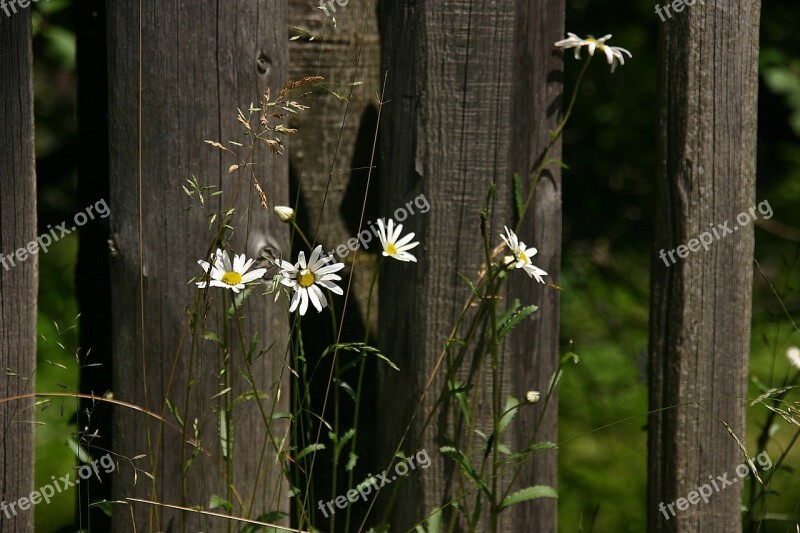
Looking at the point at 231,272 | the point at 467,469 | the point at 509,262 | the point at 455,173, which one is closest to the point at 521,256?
the point at 509,262

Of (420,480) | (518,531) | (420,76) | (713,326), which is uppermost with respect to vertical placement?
(420,76)

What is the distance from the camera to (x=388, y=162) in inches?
84.0

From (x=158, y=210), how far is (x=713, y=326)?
1.39m

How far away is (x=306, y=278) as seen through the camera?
1706 millimetres

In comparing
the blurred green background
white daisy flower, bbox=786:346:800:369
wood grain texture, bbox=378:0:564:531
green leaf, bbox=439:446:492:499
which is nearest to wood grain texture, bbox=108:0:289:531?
wood grain texture, bbox=378:0:564:531

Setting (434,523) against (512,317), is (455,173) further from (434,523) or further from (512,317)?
(434,523)

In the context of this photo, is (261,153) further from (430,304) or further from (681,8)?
(681,8)

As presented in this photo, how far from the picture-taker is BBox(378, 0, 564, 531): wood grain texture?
2057mm

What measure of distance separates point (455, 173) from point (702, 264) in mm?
661

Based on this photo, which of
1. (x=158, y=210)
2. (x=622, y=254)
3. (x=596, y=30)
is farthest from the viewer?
(x=622, y=254)

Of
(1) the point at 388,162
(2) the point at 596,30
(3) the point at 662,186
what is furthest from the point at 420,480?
(2) the point at 596,30

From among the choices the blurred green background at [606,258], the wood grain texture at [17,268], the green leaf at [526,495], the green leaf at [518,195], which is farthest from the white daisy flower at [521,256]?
the blurred green background at [606,258]

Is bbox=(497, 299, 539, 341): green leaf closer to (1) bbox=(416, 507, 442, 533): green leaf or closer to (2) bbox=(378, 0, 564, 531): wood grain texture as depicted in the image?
(2) bbox=(378, 0, 564, 531): wood grain texture

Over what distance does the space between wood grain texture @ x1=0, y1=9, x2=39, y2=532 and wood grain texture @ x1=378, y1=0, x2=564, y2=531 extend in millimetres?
835
